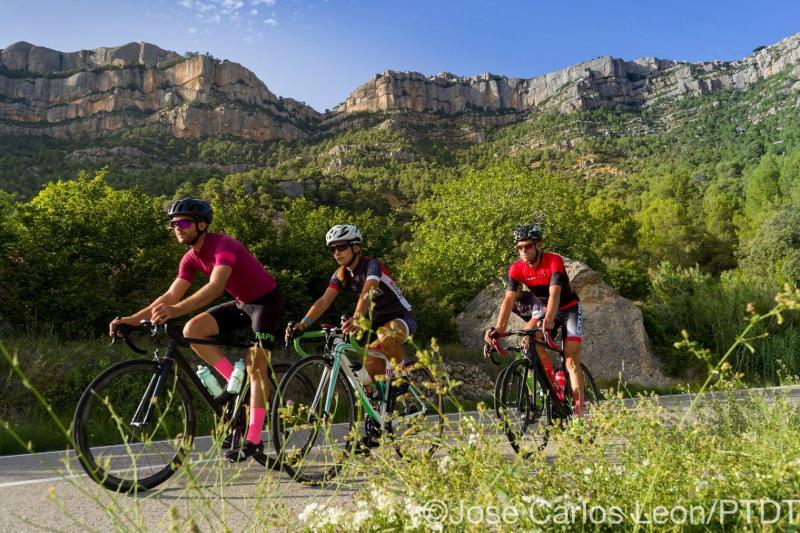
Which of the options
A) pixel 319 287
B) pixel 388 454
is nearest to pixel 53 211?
pixel 319 287

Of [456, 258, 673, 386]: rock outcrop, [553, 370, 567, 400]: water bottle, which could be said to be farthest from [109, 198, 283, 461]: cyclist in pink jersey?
[456, 258, 673, 386]: rock outcrop

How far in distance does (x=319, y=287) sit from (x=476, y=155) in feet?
334

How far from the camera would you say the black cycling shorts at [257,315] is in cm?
450

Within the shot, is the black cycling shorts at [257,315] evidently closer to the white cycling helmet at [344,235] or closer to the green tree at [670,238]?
the white cycling helmet at [344,235]

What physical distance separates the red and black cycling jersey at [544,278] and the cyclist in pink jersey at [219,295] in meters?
2.80

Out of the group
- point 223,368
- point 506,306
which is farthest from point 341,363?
point 506,306

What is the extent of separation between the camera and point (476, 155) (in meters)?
110

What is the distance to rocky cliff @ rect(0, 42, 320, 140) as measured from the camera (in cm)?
11325

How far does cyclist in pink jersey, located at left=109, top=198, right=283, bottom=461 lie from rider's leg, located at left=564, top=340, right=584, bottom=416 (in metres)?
3.22

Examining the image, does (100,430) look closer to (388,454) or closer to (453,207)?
(388,454)

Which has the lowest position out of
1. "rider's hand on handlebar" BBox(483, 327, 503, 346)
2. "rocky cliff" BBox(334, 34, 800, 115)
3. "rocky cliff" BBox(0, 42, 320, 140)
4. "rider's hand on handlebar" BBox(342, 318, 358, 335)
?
"rider's hand on handlebar" BBox(483, 327, 503, 346)

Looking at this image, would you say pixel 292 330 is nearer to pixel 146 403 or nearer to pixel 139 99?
pixel 146 403

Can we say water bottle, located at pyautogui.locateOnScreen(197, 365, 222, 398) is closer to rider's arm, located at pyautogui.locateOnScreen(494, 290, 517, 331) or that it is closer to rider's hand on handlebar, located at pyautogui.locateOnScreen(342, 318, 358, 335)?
rider's hand on handlebar, located at pyautogui.locateOnScreen(342, 318, 358, 335)

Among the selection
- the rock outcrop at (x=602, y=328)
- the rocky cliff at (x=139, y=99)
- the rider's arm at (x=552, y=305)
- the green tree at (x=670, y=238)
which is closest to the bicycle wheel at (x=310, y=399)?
the rider's arm at (x=552, y=305)
